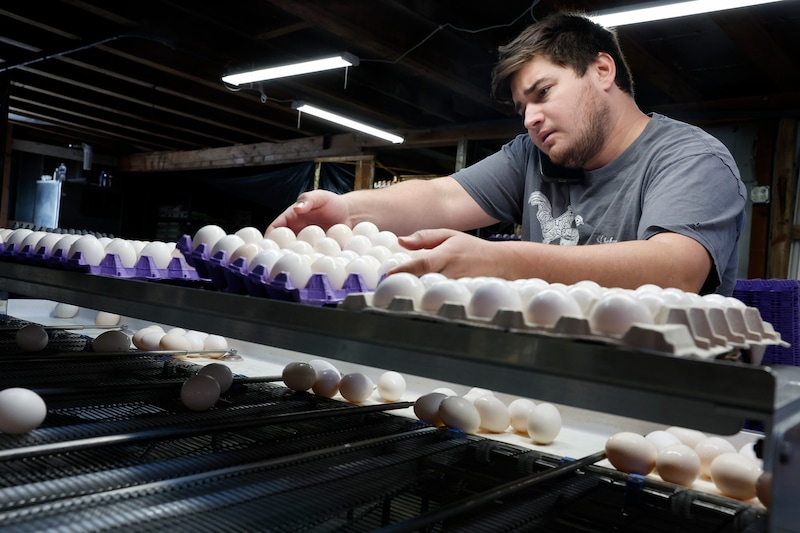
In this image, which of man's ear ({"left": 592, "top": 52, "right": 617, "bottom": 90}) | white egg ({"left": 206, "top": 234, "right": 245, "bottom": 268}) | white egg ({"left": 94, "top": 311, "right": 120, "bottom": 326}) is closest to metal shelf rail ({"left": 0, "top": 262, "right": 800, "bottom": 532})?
white egg ({"left": 206, "top": 234, "right": 245, "bottom": 268})

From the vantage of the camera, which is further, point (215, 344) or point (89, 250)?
point (215, 344)

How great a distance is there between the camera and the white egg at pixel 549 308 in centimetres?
69

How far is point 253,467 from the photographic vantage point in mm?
1071

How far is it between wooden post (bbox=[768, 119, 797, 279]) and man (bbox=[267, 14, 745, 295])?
3520 mm

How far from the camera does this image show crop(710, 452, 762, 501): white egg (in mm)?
1145

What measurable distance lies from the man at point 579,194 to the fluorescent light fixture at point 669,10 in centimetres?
145

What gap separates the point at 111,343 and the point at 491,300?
1.69 metres

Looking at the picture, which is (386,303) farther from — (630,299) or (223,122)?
(223,122)

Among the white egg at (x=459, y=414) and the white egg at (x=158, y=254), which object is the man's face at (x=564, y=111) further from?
the white egg at (x=158, y=254)

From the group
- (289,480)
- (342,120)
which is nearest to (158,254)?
(289,480)

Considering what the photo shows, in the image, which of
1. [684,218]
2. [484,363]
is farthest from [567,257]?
[484,363]

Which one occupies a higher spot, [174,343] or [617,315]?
[617,315]

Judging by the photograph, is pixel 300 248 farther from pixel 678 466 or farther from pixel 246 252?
pixel 678 466

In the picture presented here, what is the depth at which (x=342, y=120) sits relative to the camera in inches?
254
